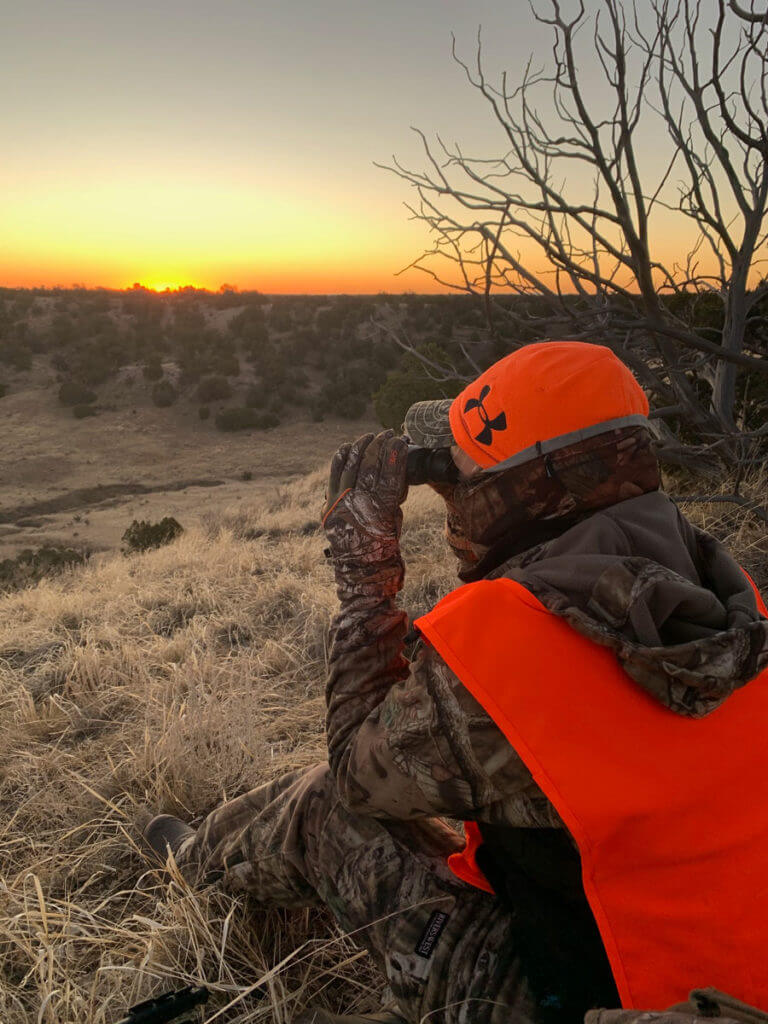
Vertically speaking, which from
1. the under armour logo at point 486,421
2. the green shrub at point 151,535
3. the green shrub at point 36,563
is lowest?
the green shrub at point 36,563

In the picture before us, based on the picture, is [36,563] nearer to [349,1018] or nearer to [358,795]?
[349,1018]

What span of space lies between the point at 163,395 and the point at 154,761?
26756mm

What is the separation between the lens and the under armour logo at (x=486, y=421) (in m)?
1.45

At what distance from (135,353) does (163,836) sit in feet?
108

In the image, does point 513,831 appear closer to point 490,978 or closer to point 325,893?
point 490,978

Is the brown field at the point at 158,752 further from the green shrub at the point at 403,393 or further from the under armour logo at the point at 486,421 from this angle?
the green shrub at the point at 403,393

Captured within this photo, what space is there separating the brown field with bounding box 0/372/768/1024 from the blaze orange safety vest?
0.88m

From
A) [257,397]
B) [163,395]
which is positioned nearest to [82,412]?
[163,395]

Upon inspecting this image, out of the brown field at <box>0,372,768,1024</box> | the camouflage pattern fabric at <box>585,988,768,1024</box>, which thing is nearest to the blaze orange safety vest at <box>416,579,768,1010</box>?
the camouflage pattern fabric at <box>585,988,768,1024</box>

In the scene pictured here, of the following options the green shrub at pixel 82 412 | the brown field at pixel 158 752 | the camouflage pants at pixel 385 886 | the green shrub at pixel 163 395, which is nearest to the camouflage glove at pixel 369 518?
the camouflage pants at pixel 385 886

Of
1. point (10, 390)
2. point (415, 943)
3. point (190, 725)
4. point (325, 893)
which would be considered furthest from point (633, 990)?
point (10, 390)

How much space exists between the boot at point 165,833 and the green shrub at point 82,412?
2518cm

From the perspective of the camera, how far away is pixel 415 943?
1.45 meters

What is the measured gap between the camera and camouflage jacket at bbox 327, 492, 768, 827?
3.61 ft
